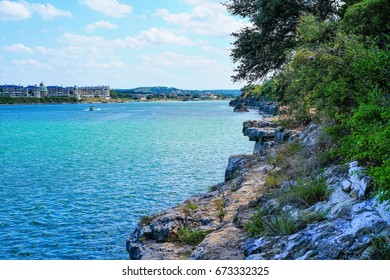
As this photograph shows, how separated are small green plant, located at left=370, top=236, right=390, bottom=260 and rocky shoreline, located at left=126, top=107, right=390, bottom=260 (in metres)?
0.05

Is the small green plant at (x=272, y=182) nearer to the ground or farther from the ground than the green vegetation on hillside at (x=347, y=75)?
nearer to the ground

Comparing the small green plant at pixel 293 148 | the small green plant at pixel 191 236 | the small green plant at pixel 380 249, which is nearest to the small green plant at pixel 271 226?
the small green plant at pixel 191 236

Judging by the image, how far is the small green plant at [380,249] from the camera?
6.37m

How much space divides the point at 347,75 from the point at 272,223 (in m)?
5.39

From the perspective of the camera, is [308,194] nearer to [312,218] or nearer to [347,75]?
[312,218]

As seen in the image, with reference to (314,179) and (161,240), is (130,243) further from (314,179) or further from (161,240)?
(314,179)

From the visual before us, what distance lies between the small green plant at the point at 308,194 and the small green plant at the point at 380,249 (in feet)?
10.5

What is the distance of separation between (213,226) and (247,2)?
19.0m

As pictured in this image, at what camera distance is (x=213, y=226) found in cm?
1276

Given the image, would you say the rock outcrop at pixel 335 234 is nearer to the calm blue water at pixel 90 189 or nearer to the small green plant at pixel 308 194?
the small green plant at pixel 308 194

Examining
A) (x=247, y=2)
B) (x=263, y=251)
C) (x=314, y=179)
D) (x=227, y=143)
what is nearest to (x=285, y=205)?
(x=314, y=179)

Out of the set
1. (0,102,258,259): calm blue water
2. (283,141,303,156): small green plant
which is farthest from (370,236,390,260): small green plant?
(0,102,258,259): calm blue water

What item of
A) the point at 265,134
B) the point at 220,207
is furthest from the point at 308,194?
the point at 265,134

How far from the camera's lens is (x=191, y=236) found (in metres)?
12.3
